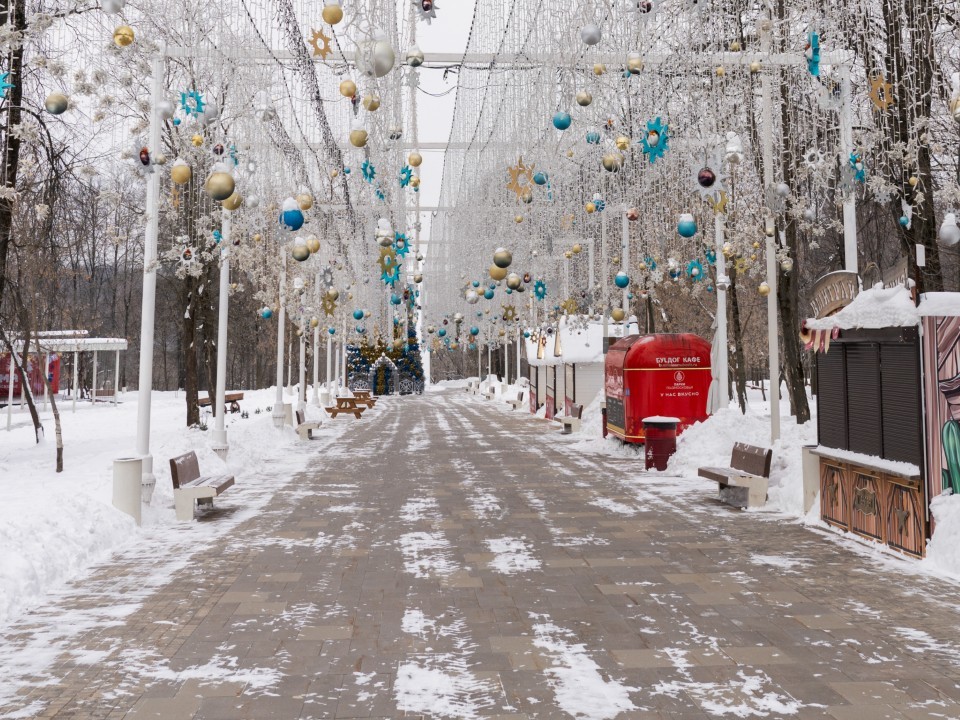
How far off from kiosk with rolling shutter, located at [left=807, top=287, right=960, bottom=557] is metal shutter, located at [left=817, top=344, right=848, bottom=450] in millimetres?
12

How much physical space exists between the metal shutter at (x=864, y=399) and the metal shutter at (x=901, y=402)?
4.7 inches

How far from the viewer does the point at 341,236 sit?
23.0 meters

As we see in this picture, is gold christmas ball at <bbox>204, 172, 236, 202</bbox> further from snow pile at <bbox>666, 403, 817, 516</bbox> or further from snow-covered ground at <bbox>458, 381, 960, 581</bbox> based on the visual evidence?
snow pile at <bbox>666, 403, 817, 516</bbox>

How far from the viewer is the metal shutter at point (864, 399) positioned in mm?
8082

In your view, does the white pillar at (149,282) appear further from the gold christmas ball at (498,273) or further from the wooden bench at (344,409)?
the wooden bench at (344,409)

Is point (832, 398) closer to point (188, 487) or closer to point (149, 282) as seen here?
point (188, 487)

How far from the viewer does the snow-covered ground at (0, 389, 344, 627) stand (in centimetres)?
679

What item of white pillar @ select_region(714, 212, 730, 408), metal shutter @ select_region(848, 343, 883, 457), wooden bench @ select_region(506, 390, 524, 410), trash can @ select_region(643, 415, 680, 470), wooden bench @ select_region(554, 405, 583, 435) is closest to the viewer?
metal shutter @ select_region(848, 343, 883, 457)

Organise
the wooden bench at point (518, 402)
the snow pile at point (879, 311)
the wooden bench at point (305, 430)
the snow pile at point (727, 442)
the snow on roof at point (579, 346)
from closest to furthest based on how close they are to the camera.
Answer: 1. the snow pile at point (879, 311)
2. the snow pile at point (727, 442)
3. the wooden bench at point (305, 430)
4. the snow on roof at point (579, 346)
5. the wooden bench at point (518, 402)

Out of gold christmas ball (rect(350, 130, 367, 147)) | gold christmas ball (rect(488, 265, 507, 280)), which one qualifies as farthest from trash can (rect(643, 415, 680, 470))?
gold christmas ball (rect(350, 130, 367, 147))

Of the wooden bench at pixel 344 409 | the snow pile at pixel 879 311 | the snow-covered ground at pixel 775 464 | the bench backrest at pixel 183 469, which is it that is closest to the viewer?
the snow-covered ground at pixel 775 464

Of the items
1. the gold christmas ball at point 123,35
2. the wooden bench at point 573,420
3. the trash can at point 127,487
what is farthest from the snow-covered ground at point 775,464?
the gold christmas ball at point 123,35

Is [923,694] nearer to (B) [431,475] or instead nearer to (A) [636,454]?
(B) [431,475]

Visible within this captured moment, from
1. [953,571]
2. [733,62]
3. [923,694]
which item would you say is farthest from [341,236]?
[923,694]
